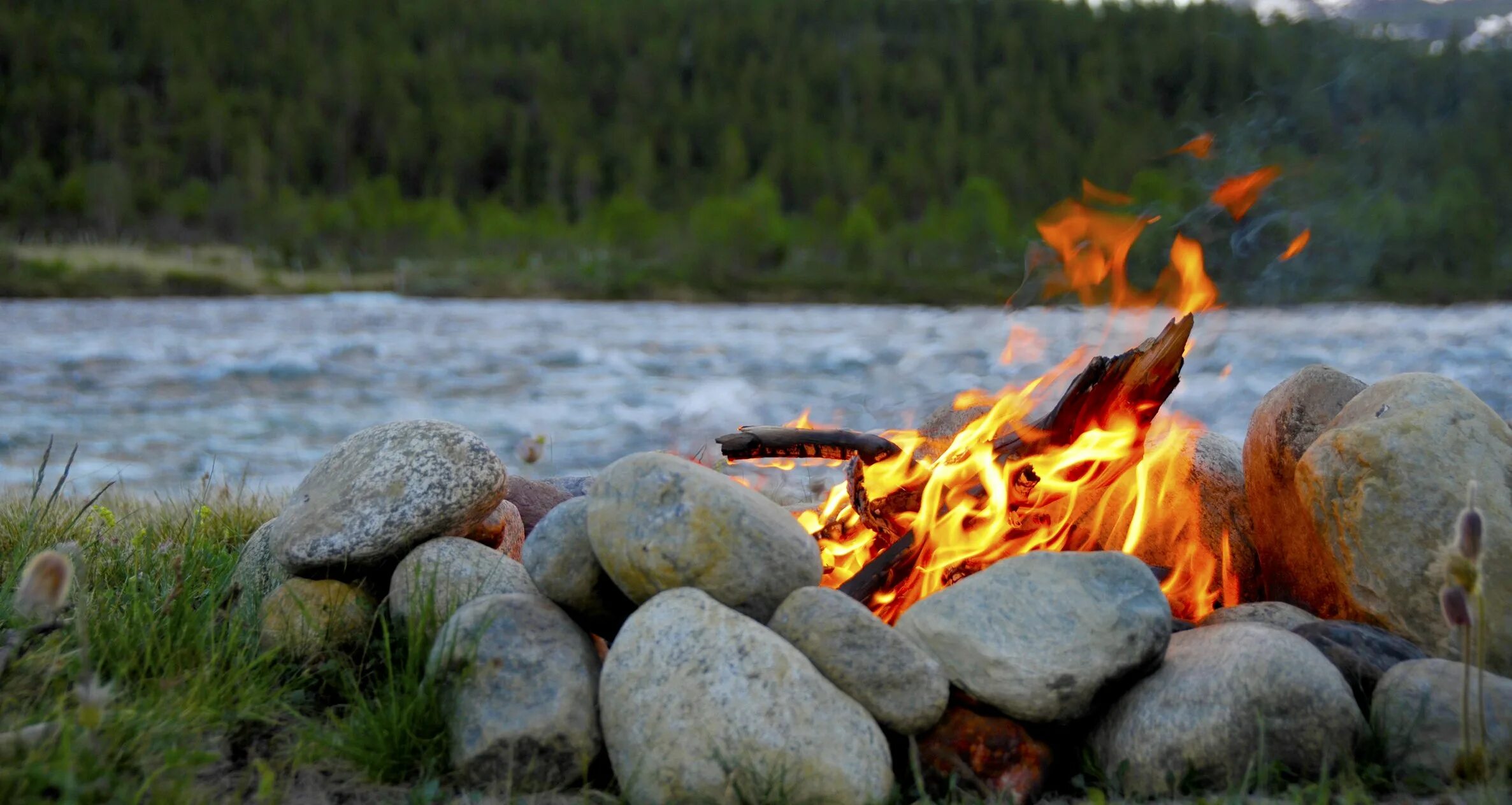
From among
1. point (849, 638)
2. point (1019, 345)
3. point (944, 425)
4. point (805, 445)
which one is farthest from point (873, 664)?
point (1019, 345)

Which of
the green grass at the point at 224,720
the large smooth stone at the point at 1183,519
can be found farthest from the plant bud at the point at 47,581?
the large smooth stone at the point at 1183,519

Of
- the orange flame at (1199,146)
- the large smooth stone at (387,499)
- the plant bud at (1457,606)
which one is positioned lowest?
the large smooth stone at (387,499)

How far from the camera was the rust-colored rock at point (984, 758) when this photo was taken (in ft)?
8.86

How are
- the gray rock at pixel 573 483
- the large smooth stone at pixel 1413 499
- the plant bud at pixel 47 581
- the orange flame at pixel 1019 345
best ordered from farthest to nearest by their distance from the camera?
the gray rock at pixel 573 483 → the orange flame at pixel 1019 345 → the large smooth stone at pixel 1413 499 → the plant bud at pixel 47 581

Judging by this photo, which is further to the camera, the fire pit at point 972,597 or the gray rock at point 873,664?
the gray rock at point 873,664

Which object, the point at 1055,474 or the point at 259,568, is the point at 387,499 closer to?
the point at 259,568

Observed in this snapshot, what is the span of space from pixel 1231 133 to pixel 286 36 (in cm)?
10017

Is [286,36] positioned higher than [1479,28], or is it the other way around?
Result: [286,36]

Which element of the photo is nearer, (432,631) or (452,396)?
(432,631)

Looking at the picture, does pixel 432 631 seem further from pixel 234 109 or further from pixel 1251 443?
pixel 234 109

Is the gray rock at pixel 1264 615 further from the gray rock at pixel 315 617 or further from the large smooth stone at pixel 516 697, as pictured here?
the gray rock at pixel 315 617

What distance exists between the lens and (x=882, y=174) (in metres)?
73.6

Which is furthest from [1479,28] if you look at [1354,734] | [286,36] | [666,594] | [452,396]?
[286,36]

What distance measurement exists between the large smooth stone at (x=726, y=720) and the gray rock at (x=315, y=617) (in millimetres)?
975
